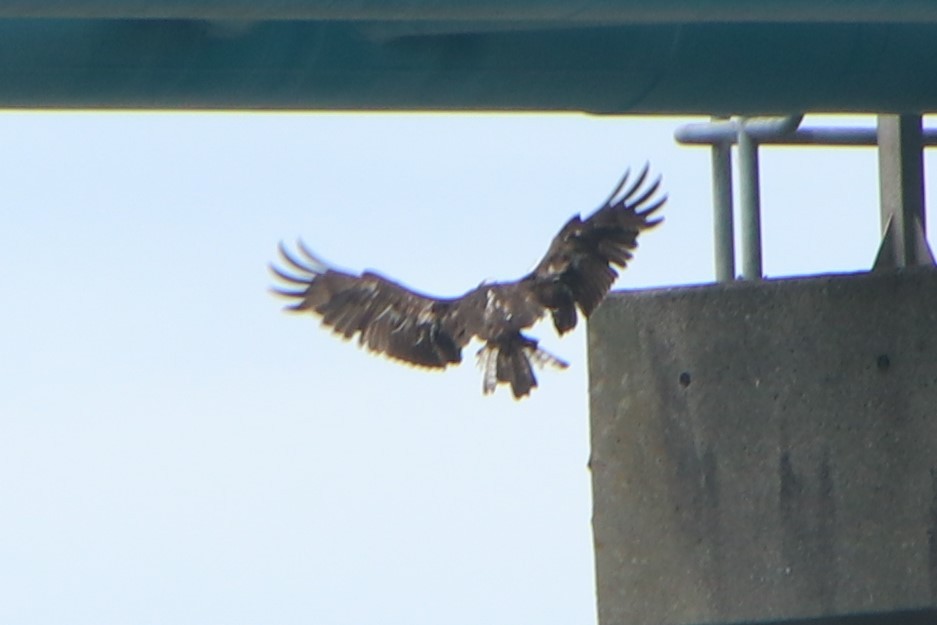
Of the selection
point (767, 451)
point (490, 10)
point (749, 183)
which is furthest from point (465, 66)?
point (767, 451)

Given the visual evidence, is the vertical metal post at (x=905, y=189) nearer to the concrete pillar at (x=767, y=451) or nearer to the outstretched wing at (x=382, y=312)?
the concrete pillar at (x=767, y=451)

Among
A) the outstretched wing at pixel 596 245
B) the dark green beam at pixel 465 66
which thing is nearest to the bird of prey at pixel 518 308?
the outstretched wing at pixel 596 245

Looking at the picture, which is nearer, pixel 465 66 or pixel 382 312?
pixel 465 66

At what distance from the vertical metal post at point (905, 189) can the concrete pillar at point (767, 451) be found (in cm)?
23

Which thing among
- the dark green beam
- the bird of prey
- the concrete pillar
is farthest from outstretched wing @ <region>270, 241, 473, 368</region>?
the dark green beam

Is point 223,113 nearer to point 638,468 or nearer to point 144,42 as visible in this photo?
point 144,42

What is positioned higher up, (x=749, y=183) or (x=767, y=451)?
(x=749, y=183)

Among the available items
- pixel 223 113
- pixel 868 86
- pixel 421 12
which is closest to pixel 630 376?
pixel 868 86

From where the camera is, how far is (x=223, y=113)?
6039 millimetres

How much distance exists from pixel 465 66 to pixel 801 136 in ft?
6.47

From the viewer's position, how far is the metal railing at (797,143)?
7.53m

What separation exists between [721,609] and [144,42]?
2.95 meters

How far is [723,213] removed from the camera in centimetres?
771

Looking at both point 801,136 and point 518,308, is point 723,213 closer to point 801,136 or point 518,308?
point 801,136
